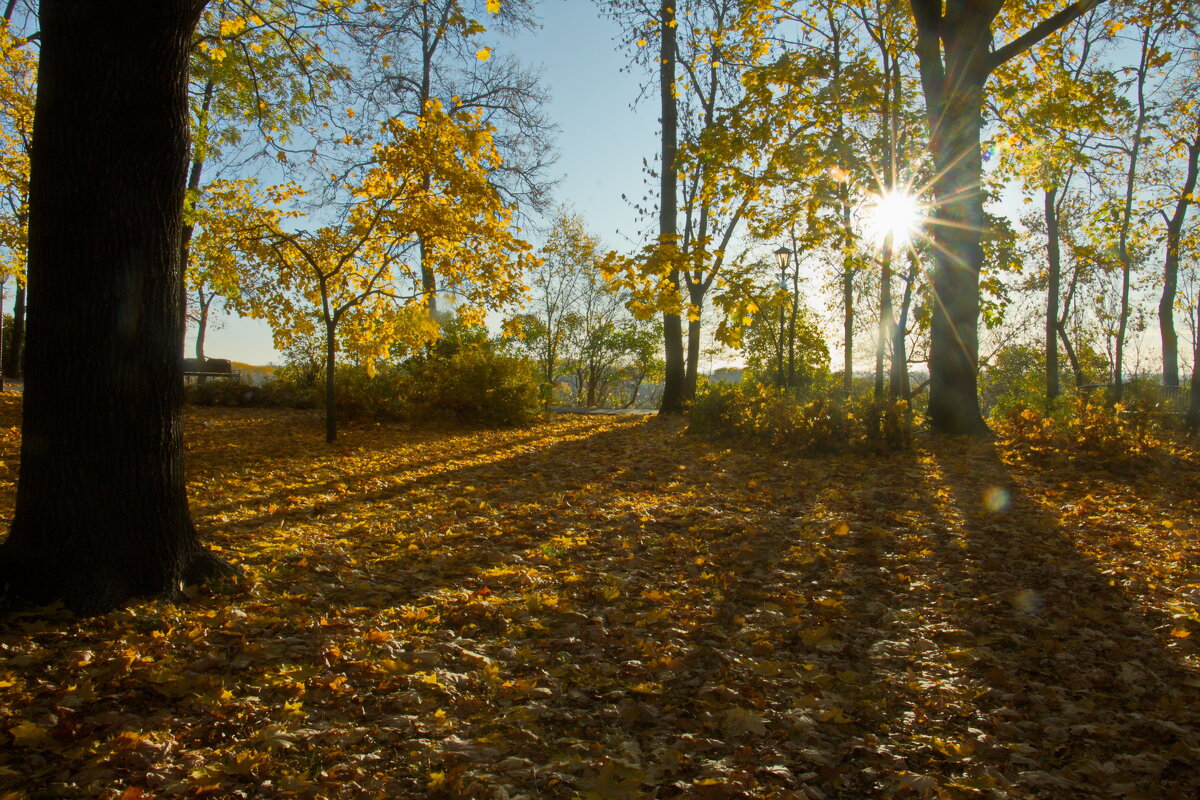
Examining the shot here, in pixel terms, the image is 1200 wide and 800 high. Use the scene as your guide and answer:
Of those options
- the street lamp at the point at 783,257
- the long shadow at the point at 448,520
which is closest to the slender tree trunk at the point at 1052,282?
the street lamp at the point at 783,257

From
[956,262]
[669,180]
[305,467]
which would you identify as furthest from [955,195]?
[305,467]

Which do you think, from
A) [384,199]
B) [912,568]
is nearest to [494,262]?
[384,199]

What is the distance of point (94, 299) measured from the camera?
3219 mm

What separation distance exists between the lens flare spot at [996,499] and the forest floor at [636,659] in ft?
0.14

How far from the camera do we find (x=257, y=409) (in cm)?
1491

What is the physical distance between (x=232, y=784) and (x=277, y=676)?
28.0 inches

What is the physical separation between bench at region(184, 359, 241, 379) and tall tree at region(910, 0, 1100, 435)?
16.5 m

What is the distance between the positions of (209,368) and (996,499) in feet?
62.5

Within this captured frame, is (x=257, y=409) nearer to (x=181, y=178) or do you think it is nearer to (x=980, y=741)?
(x=181, y=178)

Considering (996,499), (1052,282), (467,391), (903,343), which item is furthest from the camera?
(1052,282)

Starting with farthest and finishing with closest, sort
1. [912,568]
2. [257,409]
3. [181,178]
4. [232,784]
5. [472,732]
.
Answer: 1. [257,409]
2. [912,568]
3. [181,178]
4. [472,732]
5. [232,784]

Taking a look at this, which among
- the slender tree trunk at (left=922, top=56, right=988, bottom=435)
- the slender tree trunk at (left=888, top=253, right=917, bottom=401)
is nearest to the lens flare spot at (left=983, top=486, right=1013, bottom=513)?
the slender tree trunk at (left=922, top=56, right=988, bottom=435)

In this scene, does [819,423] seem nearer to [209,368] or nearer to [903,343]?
[903,343]

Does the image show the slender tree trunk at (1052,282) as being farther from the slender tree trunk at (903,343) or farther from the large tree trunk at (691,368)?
the large tree trunk at (691,368)
